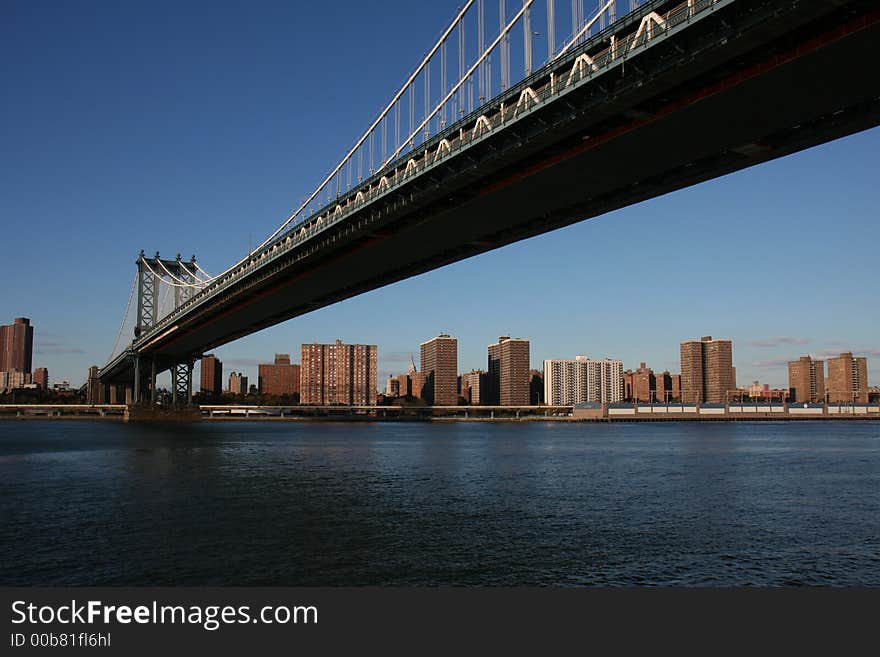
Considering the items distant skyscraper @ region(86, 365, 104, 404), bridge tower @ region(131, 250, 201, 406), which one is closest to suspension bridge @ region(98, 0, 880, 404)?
bridge tower @ region(131, 250, 201, 406)

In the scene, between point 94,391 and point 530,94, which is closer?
point 530,94

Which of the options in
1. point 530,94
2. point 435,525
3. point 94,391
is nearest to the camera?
point 435,525

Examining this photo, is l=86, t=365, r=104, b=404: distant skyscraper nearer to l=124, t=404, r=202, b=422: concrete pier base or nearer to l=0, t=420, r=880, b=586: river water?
l=124, t=404, r=202, b=422: concrete pier base

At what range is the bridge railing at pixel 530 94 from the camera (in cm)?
2331

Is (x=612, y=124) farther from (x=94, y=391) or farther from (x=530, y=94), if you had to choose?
(x=94, y=391)

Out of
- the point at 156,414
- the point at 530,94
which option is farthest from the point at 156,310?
the point at 530,94

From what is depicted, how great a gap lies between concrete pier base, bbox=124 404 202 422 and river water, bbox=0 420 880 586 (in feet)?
218

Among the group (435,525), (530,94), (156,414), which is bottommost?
(435,525)

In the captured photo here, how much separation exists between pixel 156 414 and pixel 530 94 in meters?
87.8

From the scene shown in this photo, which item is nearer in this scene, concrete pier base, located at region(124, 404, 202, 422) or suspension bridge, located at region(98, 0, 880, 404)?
suspension bridge, located at region(98, 0, 880, 404)

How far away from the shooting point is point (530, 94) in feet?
94.5

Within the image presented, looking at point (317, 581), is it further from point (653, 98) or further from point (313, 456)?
point (313, 456)

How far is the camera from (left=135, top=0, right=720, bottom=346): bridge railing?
23.3 m

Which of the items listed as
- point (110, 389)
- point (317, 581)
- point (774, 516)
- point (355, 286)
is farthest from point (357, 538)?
point (110, 389)
